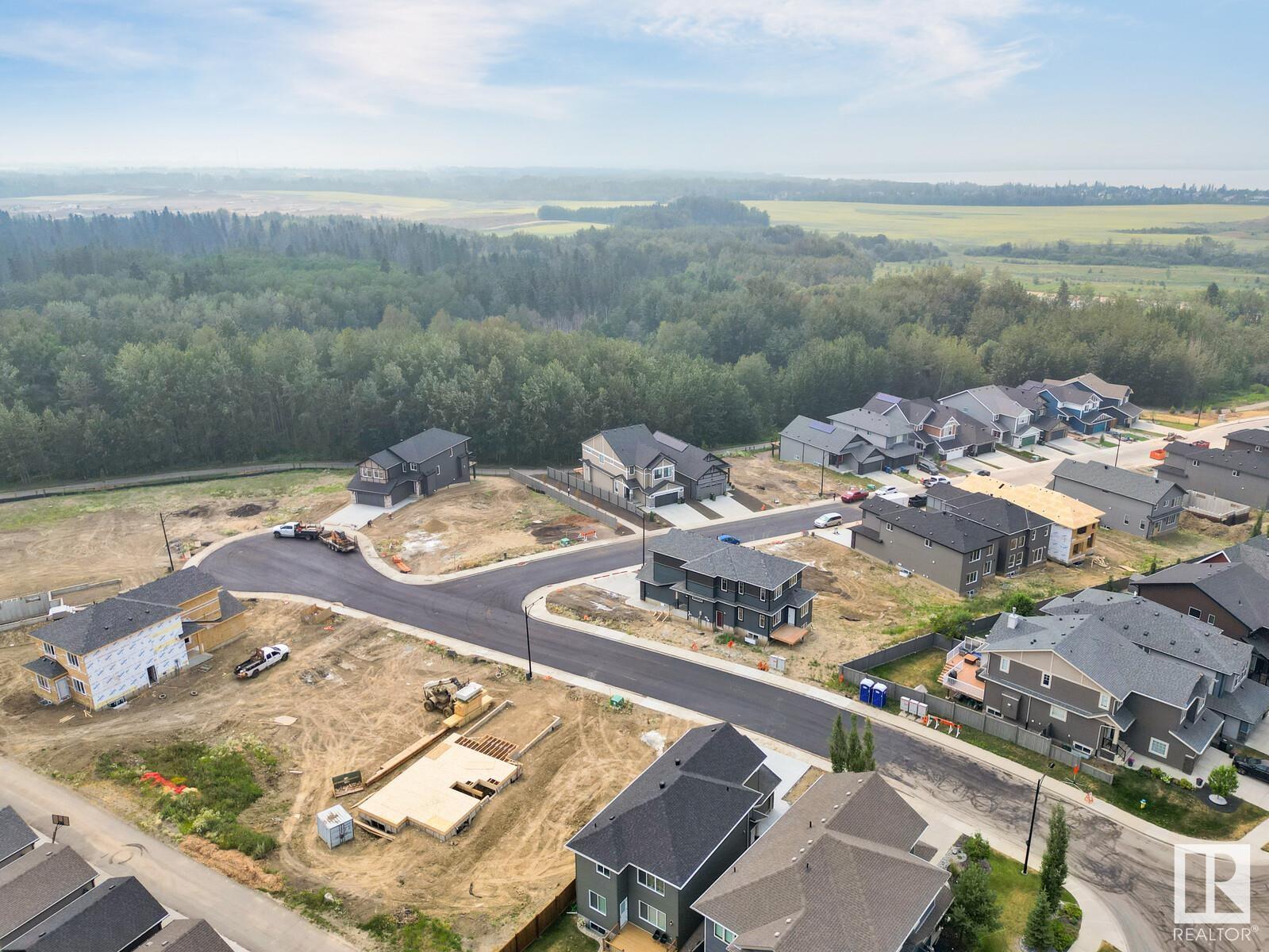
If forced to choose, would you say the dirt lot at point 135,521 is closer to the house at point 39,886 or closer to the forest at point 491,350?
the forest at point 491,350

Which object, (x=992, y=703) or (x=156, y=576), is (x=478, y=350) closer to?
(x=156, y=576)

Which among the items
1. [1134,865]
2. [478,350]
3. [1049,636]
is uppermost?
[478,350]

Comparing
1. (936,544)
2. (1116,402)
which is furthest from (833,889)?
(1116,402)

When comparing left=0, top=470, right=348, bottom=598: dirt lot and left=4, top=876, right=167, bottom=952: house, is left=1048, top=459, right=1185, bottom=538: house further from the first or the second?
left=4, top=876, right=167, bottom=952: house

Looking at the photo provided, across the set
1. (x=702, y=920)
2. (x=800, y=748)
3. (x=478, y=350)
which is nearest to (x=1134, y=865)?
(x=800, y=748)

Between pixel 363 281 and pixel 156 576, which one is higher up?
pixel 363 281

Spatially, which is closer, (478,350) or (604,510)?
(604,510)
